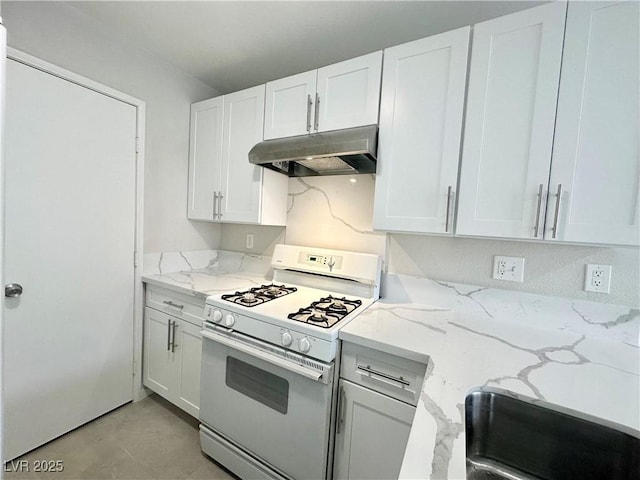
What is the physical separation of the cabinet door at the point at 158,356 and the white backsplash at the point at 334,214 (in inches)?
41.9

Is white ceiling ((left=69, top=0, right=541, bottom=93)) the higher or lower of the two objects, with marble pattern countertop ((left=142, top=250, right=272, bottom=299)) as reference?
higher

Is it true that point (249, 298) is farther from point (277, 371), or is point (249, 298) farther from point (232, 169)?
point (232, 169)

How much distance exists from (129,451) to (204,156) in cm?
→ 196

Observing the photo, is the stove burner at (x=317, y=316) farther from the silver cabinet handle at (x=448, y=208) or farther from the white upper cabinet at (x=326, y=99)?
the white upper cabinet at (x=326, y=99)

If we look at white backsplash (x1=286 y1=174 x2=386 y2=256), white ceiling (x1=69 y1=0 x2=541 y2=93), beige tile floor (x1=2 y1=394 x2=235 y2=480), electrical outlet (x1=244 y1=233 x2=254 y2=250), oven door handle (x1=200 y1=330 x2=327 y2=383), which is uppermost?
white ceiling (x1=69 y1=0 x2=541 y2=93)

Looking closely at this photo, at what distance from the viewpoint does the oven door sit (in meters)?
1.21

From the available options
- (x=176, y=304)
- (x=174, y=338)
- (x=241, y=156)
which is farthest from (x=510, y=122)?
(x=174, y=338)

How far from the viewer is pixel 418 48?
4.39 ft

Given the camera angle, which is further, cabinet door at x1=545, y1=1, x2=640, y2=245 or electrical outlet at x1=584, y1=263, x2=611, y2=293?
electrical outlet at x1=584, y1=263, x2=611, y2=293

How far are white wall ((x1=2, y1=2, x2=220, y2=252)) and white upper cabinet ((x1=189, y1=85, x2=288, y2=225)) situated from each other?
0.12 meters

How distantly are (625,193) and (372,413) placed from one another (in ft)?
4.09

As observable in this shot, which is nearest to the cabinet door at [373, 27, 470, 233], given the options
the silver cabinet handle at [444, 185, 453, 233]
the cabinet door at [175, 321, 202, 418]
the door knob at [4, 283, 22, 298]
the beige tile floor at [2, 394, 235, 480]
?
the silver cabinet handle at [444, 185, 453, 233]

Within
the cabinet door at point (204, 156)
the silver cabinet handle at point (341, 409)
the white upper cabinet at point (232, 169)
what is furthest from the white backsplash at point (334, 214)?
the silver cabinet handle at point (341, 409)

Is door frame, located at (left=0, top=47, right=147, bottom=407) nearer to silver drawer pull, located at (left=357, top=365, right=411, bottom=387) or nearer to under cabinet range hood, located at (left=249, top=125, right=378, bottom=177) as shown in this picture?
under cabinet range hood, located at (left=249, top=125, right=378, bottom=177)
